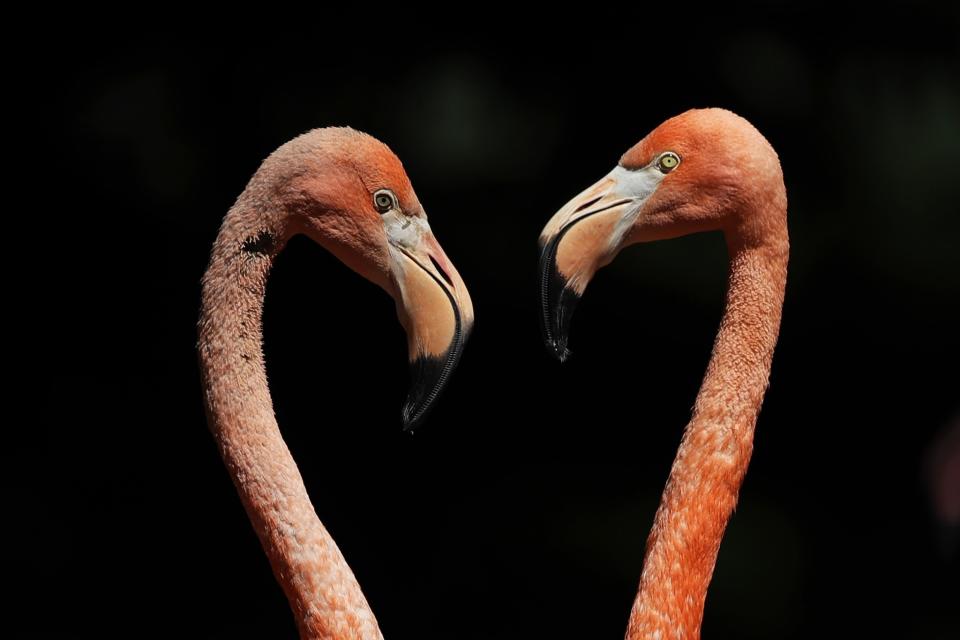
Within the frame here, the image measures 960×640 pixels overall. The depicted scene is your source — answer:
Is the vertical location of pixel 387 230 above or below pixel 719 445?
above

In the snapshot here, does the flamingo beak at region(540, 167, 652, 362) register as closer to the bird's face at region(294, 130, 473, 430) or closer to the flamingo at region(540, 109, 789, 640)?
the flamingo at region(540, 109, 789, 640)

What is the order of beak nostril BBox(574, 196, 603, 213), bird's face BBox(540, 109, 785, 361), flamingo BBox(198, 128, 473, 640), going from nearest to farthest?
flamingo BBox(198, 128, 473, 640) < bird's face BBox(540, 109, 785, 361) < beak nostril BBox(574, 196, 603, 213)

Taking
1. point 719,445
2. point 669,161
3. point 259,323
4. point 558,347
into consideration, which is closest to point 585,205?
point 669,161

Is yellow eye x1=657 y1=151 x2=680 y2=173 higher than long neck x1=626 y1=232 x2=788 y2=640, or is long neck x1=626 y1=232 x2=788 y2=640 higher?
yellow eye x1=657 y1=151 x2=680 y2=173

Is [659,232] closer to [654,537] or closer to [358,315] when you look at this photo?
[654,537]

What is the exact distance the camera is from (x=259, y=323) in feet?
11.9

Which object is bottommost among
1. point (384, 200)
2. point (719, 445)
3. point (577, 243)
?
point (719, 445)

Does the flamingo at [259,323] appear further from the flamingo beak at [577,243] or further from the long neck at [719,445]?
the long neck at [719,445]

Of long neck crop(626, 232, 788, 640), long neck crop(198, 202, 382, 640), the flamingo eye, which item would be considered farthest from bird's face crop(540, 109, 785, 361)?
long neck crop(198, 202, 382, 640)

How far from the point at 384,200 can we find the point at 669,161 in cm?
71

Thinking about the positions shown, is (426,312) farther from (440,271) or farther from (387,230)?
(387,230)

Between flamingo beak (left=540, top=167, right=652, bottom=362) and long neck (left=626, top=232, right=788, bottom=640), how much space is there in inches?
11.2

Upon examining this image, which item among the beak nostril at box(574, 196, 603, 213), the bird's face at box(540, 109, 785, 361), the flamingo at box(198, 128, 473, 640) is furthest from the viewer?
the beak nostril at box(574, 196, 603, 213)

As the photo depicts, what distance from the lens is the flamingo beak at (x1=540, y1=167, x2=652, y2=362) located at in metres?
3.75
